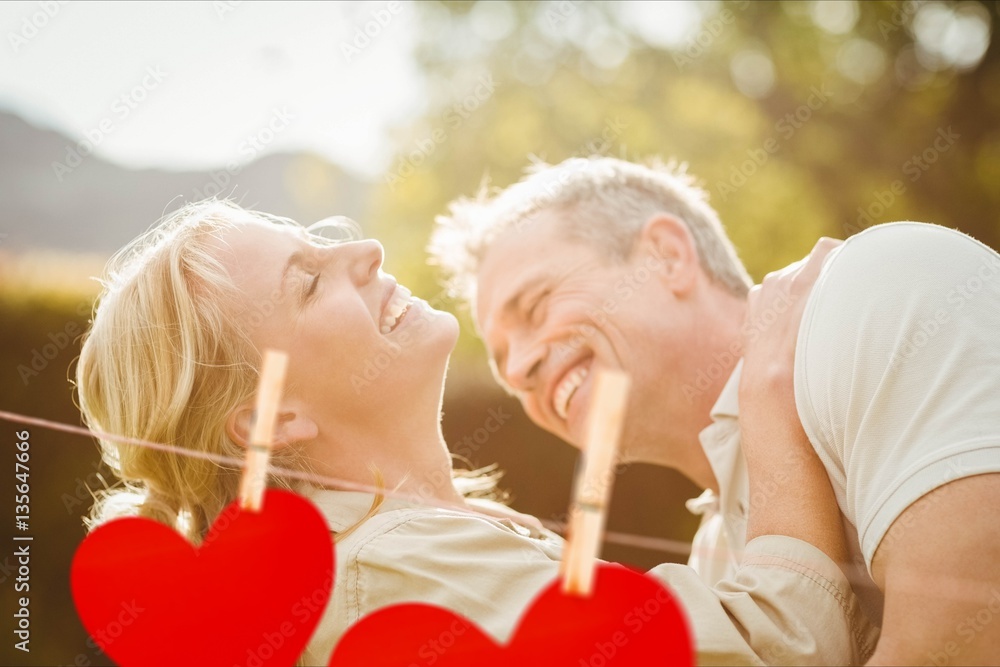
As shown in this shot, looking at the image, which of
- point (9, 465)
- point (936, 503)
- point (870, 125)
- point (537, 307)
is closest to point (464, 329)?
point (870, 125)

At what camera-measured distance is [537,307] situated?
287 cm

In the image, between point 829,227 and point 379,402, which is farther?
point 829,227

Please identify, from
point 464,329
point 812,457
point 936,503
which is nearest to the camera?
point 936,503

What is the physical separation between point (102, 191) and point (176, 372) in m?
6.14

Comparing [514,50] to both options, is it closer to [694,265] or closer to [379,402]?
[694,265]

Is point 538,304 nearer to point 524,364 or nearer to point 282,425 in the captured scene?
point 524,364

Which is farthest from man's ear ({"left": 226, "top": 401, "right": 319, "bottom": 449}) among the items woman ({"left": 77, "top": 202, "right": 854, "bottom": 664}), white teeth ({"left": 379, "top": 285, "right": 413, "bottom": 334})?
white teeth ({"left": 379, "top": 285, "right": 413, "bottom": 334})

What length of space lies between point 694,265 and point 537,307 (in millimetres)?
548

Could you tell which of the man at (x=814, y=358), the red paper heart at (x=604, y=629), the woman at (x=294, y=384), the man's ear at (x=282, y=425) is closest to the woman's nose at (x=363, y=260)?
the woman at (x=294, y=384)

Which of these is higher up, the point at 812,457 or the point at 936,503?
the point at 936,503

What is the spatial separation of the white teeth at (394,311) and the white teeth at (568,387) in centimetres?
84

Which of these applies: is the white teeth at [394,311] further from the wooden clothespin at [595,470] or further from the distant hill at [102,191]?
the wooden clothespin at [595,470]

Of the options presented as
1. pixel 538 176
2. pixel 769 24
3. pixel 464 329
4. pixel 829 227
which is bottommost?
pixel 464 329

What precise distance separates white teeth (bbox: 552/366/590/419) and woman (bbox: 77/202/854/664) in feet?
2.49
